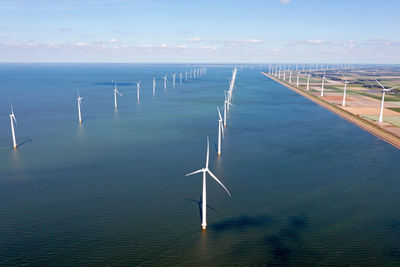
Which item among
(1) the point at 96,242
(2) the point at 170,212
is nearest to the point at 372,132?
(2) the point at 170,212

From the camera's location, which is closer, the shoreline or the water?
the water

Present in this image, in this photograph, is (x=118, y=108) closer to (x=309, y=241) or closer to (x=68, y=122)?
(x=68, y=122)

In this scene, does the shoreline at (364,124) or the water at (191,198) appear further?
the shoreline at (364,124)

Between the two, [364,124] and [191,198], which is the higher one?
[364,124]

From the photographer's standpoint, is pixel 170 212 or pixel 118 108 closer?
pixel 170 212

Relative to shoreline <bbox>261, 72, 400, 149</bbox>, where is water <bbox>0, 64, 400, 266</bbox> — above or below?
below

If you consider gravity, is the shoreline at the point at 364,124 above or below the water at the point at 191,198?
above

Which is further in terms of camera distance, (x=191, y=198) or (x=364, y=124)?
(x=364, y=124)

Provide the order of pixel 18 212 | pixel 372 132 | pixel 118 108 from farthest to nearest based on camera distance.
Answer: pixel 118 108, pixel 372 132, pixel 18 212
